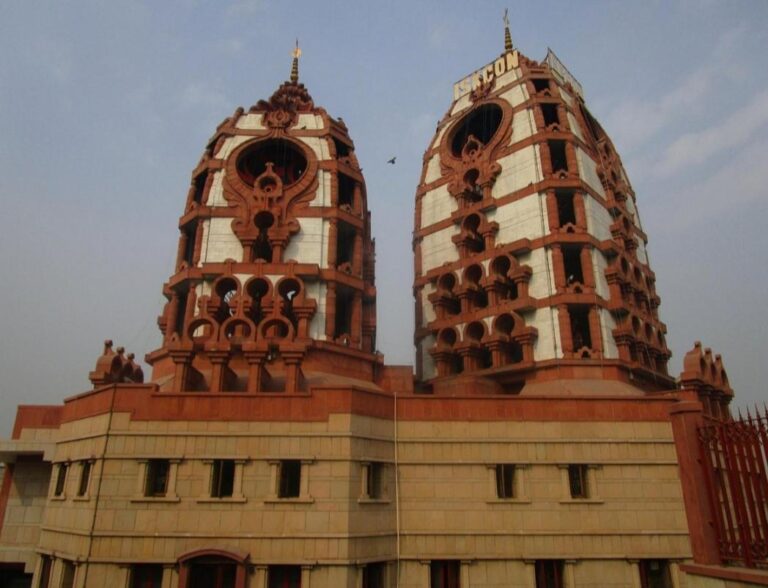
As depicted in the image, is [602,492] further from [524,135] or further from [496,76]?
[496,76]

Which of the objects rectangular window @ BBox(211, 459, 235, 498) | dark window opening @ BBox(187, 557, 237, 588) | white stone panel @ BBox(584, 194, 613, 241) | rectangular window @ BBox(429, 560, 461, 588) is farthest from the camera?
white stone panel @ BBox(584, 194, 613, 241)

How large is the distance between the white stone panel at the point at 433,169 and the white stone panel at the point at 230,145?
12851mm

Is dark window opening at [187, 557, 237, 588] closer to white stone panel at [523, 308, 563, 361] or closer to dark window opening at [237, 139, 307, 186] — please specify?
white stone panel at [523, 308, 563, 361]

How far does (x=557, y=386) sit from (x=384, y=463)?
10.3 metres

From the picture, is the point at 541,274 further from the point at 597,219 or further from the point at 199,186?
the point at 199,186

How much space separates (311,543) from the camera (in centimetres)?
1820

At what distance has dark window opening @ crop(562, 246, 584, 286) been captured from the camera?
100 feet

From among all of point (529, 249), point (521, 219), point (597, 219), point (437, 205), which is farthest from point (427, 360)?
point (597, 219)

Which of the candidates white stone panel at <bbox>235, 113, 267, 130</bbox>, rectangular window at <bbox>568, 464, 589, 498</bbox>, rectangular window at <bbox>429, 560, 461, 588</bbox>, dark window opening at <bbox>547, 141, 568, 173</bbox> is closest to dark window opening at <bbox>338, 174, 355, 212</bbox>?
white stone panel at <bbox>235, 113, 267, 130</bbox>

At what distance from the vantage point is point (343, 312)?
30.6 m

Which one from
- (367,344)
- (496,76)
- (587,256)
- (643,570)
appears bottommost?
(643,570)

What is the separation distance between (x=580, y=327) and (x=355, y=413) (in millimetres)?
16357

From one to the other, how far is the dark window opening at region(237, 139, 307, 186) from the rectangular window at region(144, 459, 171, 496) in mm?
16615

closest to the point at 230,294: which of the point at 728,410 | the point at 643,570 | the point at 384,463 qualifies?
the point at 384,463
